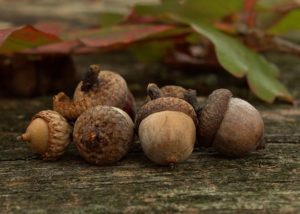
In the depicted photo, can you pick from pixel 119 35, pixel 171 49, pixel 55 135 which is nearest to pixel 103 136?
pixel 55 135

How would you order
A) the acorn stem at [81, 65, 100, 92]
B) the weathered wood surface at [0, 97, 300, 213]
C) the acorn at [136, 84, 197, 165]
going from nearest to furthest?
the weathered wood surface at [0, 97, 300, 213] → the acorn at [136, 84, 197, 165] → the acorn stem at [81, 65, 100, 92]

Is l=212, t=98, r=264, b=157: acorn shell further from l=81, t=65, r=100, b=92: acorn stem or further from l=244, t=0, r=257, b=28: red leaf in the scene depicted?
l=244, t=0, r=257, b=28: red leaf

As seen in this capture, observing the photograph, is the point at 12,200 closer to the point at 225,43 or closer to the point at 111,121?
the point at 111,121

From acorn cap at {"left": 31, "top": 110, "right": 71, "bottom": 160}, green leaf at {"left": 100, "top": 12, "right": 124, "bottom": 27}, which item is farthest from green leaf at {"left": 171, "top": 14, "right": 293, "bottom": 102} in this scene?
acorn cap at {"left": 31, "top": 110, "right": 71, "bottom": 160}

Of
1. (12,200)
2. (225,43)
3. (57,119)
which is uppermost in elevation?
(225,43)

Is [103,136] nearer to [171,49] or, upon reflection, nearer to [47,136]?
[47,136]

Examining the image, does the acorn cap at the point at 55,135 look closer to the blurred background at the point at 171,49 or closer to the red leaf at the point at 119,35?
the blurred background at the point at 171,49

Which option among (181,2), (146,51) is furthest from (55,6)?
(181,2)
